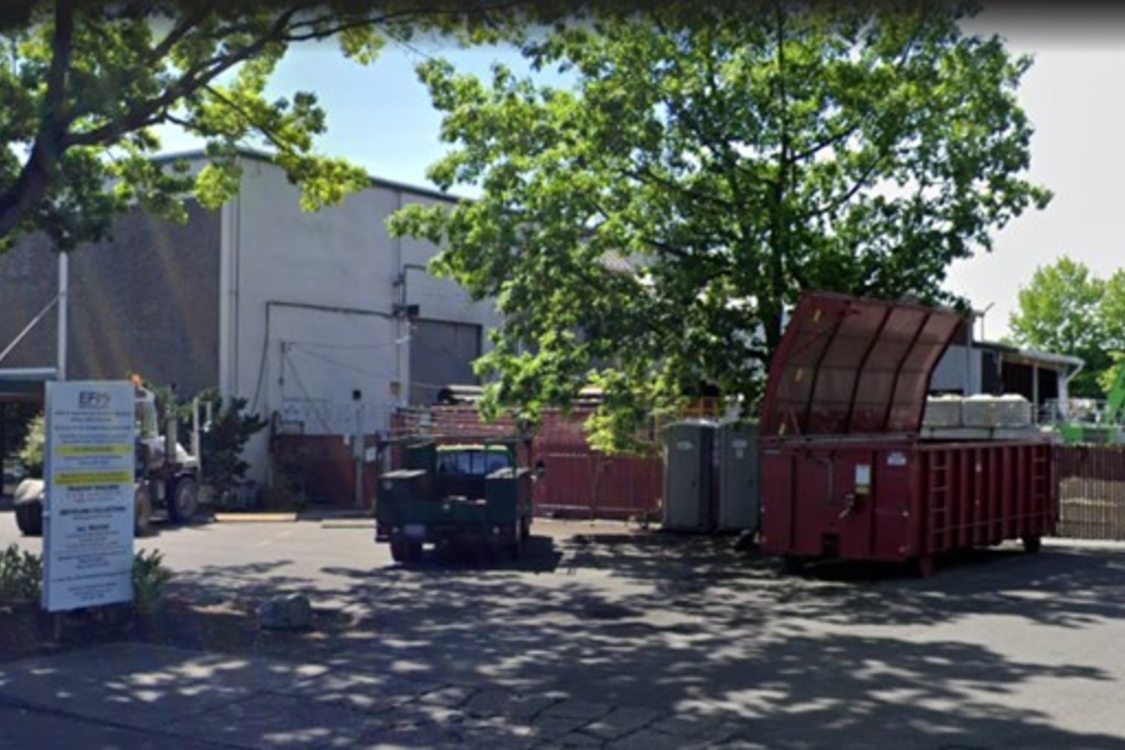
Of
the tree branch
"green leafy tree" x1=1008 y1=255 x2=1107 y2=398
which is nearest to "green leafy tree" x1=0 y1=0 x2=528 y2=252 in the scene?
the tree branch

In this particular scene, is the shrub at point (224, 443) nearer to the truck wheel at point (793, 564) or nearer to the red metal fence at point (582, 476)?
the red metal fence at point (582, 476)

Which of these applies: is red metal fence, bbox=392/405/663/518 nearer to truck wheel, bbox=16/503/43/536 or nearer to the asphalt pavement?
the asphalt pavement

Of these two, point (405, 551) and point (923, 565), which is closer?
point (923, 565)

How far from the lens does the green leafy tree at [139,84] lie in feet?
41.7

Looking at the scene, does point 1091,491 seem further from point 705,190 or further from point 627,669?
point 627,669

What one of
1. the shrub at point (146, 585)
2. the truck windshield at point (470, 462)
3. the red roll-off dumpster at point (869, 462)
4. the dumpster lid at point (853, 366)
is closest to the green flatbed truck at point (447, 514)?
the truck windshield at point (470, 462)

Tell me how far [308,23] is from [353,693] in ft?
25.2

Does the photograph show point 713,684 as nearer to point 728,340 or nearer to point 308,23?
point 308,23

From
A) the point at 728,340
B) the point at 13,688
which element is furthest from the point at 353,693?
the point at 728,340

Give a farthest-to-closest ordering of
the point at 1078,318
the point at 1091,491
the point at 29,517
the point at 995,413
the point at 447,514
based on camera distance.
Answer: the point at 1078,318, the point at 995,413, the point at 29,517, the point at 1091,491, the point at 447,514

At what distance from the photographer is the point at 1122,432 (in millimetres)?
36125

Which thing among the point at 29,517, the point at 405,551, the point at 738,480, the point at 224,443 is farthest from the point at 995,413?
the point at 29,517

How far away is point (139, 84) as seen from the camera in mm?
13828

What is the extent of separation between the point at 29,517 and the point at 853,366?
1440cm
